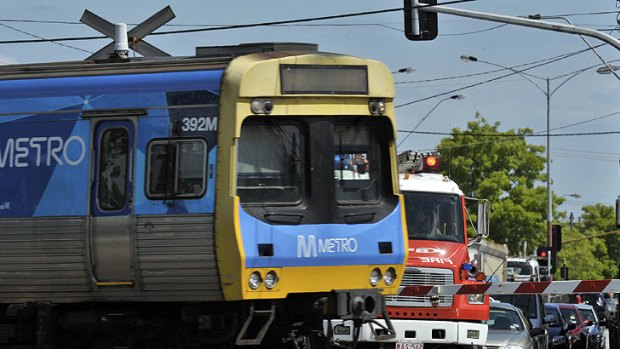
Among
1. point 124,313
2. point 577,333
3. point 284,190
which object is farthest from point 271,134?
point 577,333

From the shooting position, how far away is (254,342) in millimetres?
13195

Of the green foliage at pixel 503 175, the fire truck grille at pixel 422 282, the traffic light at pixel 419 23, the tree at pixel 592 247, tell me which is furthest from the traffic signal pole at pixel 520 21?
the tree at pixel 592 247

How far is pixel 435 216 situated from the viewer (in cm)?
1969

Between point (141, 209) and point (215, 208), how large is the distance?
0.84 metres

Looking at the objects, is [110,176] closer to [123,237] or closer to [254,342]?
[123,237]

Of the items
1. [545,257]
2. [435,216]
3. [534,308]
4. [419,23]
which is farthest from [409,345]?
[545,257]

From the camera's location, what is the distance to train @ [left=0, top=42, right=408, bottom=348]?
13148 mm

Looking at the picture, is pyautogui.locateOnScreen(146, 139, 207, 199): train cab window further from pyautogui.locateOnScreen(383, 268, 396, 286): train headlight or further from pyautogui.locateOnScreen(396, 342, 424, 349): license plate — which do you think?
pyautogui.locateOnScreen(396, 342, 424, 349): license plate

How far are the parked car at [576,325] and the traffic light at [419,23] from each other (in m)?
6.66

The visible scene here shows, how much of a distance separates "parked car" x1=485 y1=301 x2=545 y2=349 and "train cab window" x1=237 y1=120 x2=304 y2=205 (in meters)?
6.59

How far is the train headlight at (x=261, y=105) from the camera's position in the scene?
43.4 ft

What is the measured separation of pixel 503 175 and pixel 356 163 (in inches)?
2413

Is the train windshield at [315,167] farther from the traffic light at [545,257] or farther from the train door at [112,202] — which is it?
the traffic light at [545,257]

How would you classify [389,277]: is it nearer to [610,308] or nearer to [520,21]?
[520,21]
